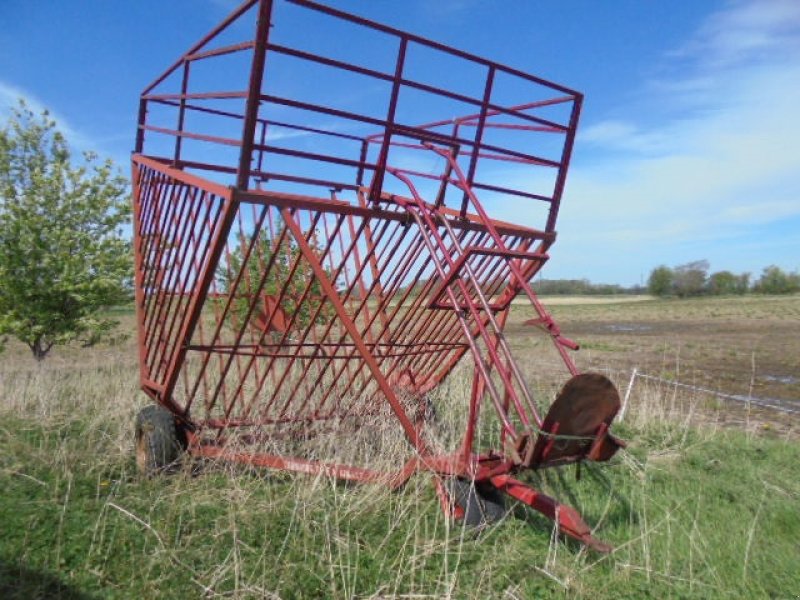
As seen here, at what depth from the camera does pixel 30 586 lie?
10.0 feet

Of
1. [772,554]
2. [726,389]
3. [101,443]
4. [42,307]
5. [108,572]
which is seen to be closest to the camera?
[108,572]

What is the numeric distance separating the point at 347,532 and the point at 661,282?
91049mm

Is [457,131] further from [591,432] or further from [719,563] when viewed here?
[719,563]

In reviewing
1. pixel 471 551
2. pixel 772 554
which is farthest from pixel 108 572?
pixel 772 554

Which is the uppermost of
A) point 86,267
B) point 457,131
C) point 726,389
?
point 457,131

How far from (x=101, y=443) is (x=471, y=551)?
A: 131 inches

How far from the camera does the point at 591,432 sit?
10.9 feet

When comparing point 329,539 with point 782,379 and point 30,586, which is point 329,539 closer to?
point 30,586

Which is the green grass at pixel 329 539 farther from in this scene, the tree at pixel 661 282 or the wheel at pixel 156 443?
the tree at pixel 661 282

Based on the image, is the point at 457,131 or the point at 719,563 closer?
the point at 719,563

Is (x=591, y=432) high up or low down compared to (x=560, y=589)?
up

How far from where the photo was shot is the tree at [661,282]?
3358 inches

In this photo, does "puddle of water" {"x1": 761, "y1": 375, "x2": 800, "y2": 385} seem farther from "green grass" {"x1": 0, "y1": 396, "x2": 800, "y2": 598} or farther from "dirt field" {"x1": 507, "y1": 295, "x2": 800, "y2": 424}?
"green grass" {"x1": 0, "y1": 396, "x2": 800, "y2": 598}

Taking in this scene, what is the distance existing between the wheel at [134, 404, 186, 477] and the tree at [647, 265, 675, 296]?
89.2 metres
